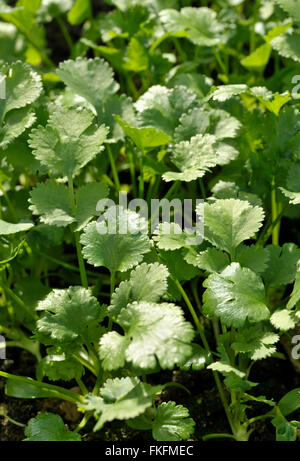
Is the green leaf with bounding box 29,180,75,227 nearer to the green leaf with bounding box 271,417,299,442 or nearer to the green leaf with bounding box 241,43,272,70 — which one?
the green leaf with bounding box 271,417,299,442

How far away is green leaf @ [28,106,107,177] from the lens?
122cm

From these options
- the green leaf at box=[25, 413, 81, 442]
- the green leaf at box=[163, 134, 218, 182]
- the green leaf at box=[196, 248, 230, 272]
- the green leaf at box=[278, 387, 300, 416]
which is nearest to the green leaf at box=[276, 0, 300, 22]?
the green leaf at box=[163, 134, 218, 182]

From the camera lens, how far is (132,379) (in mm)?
1018

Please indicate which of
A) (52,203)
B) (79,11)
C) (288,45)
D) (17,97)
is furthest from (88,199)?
(79,11)

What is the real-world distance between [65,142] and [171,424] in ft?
2.02

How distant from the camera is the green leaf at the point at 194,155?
120cm

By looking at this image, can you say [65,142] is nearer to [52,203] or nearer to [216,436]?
[52,203]

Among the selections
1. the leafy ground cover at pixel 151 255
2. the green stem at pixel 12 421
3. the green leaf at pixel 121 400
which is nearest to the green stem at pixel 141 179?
the leafy ground cover at pixel 151 255

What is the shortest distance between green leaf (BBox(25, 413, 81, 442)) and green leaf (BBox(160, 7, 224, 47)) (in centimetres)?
100

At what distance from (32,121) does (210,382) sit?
71 cm

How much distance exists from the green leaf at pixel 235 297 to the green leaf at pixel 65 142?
39 cm
